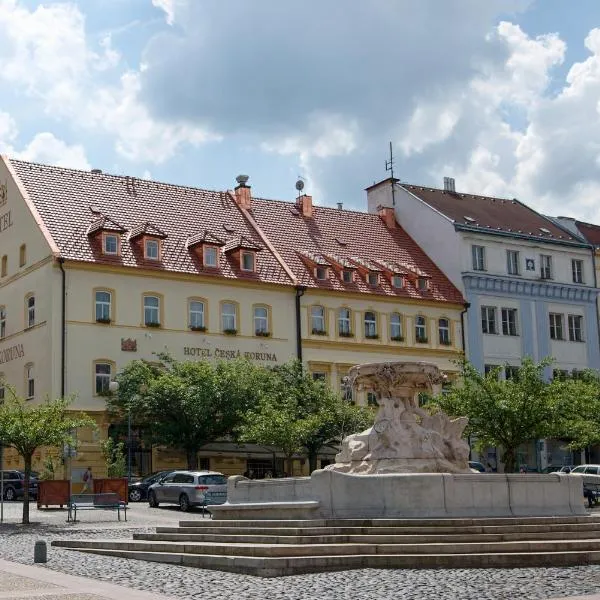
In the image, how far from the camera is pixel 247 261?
54.9 metres

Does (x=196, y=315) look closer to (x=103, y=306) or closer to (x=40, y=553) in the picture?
(x=103, y=306)

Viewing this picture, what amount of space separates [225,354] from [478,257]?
15.9 metres

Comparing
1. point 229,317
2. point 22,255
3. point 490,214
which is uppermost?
point 490,214

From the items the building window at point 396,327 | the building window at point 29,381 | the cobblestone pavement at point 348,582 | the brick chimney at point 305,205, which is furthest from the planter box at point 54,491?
the brick chimney at point 305,205

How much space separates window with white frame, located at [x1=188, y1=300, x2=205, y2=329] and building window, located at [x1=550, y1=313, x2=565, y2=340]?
68.9 feet

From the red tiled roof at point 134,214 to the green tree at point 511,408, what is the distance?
14853 millimetres

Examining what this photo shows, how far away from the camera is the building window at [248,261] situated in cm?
5462

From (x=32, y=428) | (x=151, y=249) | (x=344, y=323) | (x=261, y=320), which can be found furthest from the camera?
(x=344, y=323)

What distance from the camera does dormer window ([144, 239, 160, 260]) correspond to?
2045 inches

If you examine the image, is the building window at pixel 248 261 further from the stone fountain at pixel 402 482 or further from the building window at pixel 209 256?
the stone fountain at pixel 402 482

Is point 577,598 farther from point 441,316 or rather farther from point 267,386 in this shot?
point 441,316

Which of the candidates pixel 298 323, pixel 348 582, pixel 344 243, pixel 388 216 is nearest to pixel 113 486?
pixel 298 323

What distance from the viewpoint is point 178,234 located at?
54594mm

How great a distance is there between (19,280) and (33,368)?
173 inches
